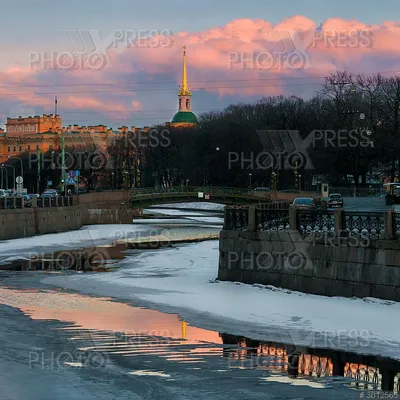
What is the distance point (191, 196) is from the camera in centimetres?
9706

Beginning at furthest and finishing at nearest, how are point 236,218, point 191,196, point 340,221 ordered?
1. point 191,196
2. point 236,218
3. point 340,221

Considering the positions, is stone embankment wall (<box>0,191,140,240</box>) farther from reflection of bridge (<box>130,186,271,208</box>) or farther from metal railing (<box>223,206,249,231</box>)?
metal railing (<box>223,206,249,231</box>)

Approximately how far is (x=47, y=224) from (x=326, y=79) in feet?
159

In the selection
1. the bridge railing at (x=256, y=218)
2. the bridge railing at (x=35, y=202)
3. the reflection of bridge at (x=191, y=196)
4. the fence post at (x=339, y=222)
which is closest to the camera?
the fence post at (x=339, y=222)

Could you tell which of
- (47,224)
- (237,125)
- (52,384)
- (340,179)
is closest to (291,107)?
(237,125)

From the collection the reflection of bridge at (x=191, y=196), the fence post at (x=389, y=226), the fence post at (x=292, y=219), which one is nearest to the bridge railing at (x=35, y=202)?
the reflection of bridge at (x=191, y=196)

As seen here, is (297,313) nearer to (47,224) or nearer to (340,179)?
(47,224)

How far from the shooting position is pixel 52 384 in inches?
673

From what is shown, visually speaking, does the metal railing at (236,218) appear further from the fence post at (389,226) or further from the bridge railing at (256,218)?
the fence post at (389,226)

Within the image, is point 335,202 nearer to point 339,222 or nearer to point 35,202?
point 35,202

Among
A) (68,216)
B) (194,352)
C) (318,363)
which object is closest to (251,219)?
(194,352)

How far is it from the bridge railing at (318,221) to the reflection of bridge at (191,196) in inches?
2415

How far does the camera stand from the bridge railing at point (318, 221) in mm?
25919

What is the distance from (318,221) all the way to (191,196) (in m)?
68.6
